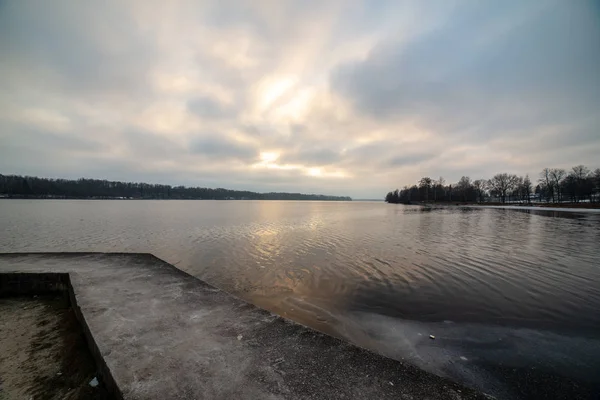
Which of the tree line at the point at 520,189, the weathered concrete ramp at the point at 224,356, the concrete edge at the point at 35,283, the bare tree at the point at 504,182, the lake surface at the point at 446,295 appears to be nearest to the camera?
the weathered concrete ramp at the point at 224,356

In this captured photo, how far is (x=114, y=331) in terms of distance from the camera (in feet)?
15.2

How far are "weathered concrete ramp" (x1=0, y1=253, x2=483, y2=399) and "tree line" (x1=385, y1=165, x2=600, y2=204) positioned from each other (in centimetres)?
11120

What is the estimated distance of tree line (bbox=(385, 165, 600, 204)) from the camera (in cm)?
7925

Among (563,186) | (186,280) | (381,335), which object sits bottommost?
(381,335)

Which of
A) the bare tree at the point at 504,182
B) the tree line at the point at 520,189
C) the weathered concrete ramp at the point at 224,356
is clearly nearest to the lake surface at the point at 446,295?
the weathered concrete ramp at the point at 224,356

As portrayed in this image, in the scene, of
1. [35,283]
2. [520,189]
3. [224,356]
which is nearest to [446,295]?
[224,356]

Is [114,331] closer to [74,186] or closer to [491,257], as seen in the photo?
[491,257]

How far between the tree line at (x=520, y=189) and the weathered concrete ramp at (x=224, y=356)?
365ft

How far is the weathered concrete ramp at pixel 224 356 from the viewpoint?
3.21 m

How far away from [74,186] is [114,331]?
21282 centimetres

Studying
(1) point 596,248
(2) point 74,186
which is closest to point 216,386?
(1) point 596,248

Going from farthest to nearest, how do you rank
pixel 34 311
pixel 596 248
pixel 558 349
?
pixel 596 248
pixel 34 311
pixel 558 349

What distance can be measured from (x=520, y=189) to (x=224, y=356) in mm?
141259

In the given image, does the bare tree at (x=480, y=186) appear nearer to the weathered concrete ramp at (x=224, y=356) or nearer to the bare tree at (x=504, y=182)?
the bare tree at (x=504, y=182)
